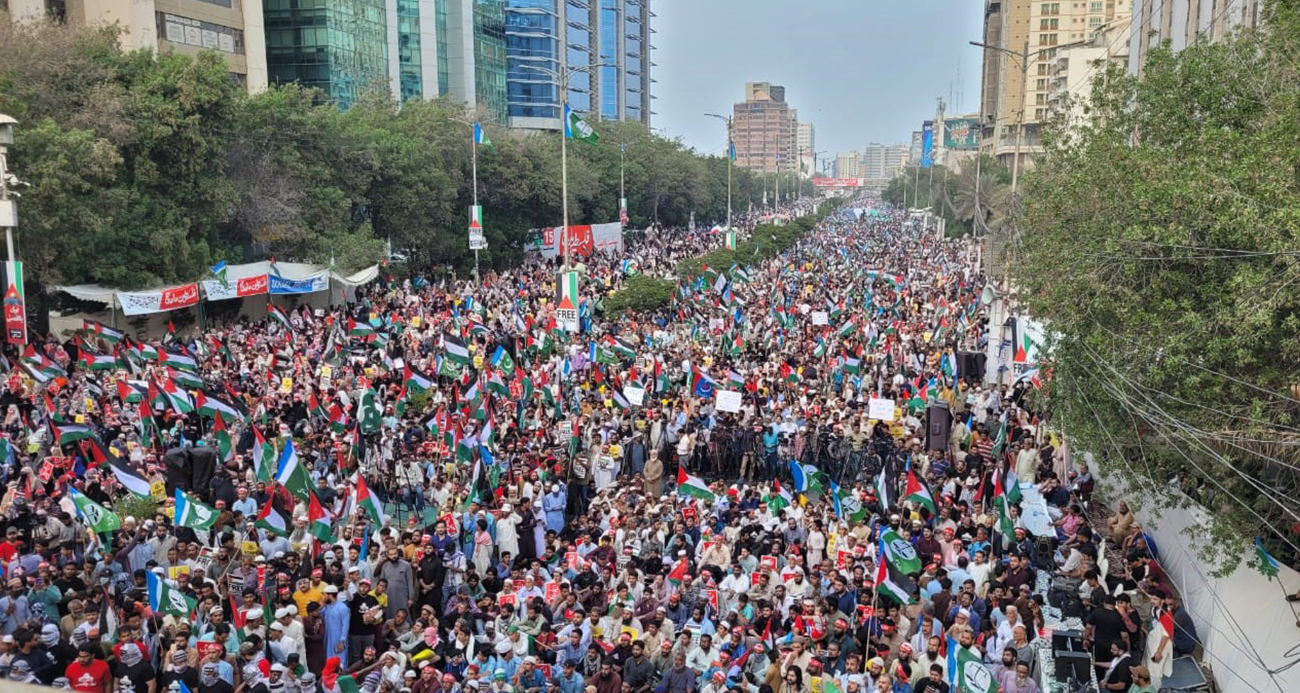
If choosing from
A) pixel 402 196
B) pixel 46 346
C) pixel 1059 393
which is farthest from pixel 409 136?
pixel 1059 393

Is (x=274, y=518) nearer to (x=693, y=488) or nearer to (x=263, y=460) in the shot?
(x=263, y=460)

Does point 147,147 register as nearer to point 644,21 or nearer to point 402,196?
point 402,196

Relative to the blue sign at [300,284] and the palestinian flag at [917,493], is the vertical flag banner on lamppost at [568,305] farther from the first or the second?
the palestinian flag at [917,493]

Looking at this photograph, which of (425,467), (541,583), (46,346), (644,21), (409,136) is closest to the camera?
(541,583)

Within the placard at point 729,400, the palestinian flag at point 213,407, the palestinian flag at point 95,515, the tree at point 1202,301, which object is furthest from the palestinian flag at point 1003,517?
the palestinian flag at point 213,407

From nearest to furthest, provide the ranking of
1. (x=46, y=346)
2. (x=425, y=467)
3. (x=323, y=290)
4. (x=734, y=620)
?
1. (x=734, y=620)
2. (x=425, y=467)
3. (x=46, y=346)
4. (x=323, y=290)
